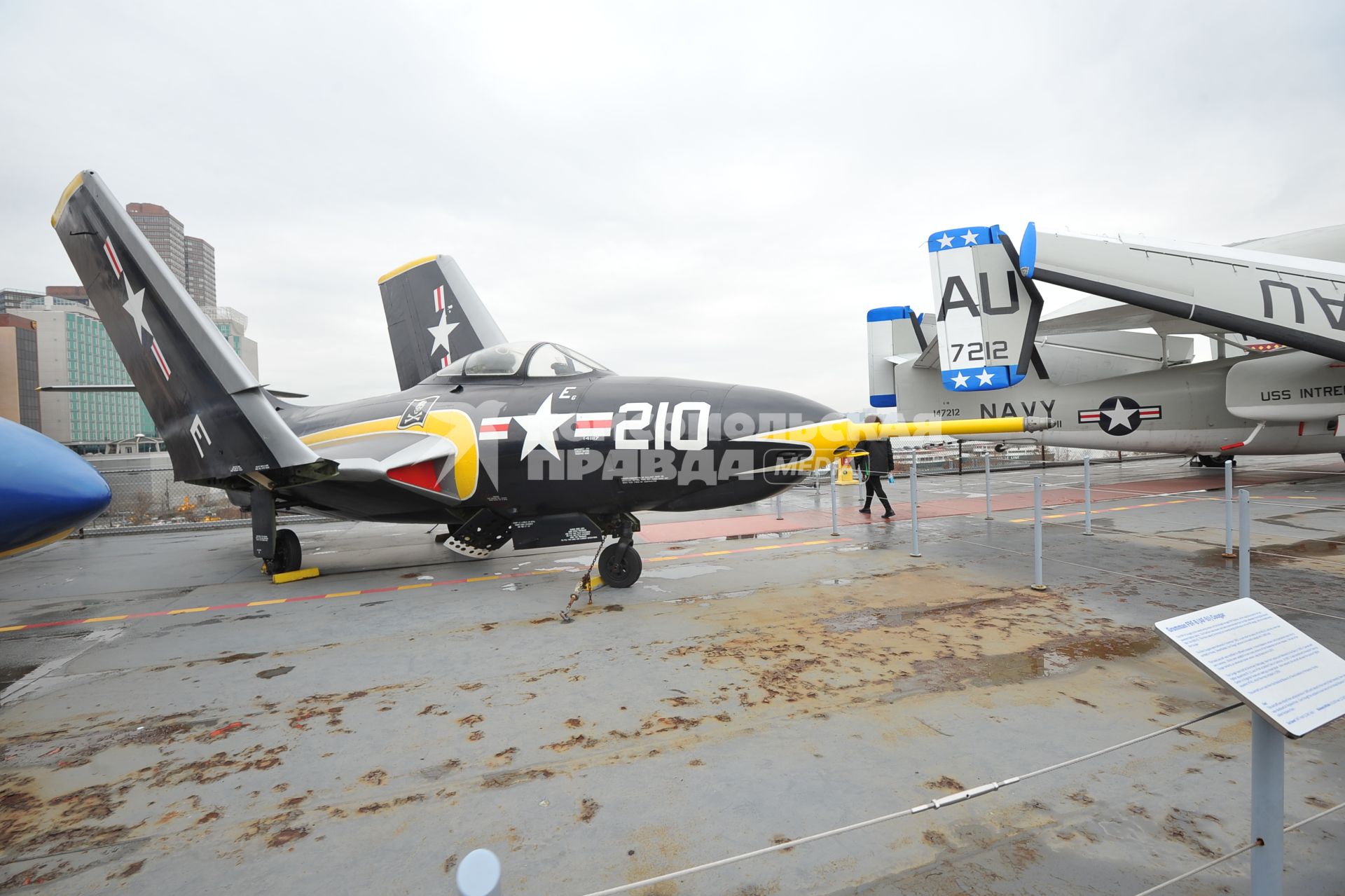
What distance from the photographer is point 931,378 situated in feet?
41.2

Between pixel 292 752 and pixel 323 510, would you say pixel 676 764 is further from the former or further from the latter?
pixel 323 510

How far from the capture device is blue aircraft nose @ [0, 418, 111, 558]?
9.27 feet

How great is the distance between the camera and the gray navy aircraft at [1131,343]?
256 inches

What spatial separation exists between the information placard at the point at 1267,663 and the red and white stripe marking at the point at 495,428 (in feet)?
17.6

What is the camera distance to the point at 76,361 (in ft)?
160

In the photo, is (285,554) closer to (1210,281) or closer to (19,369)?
(1210,281)

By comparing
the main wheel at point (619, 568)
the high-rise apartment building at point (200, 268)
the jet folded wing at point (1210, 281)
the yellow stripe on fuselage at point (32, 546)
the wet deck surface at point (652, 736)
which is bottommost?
the wet deck surface at point (652, 736)

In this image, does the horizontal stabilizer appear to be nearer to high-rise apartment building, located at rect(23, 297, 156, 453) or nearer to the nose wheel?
the nose wheel

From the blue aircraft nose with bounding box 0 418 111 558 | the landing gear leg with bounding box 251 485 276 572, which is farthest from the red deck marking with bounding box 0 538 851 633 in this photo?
the blue aircraft nose with bounding box 0 418 111 558

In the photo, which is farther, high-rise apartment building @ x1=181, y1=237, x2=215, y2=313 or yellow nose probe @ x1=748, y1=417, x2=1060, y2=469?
high-rise apartment building @ x1=181, y1=237, x2=215, y2=313

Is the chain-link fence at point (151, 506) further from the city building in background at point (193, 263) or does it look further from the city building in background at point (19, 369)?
the city building in background at point (193, 263)

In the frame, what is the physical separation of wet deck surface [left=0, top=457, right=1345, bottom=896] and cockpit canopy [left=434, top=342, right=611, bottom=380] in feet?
7.93

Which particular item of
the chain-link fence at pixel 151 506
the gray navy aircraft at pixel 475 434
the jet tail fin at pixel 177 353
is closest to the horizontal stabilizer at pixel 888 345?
the gray navy aircraft at pixel 475 434

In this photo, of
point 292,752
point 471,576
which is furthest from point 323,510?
point 292,752
